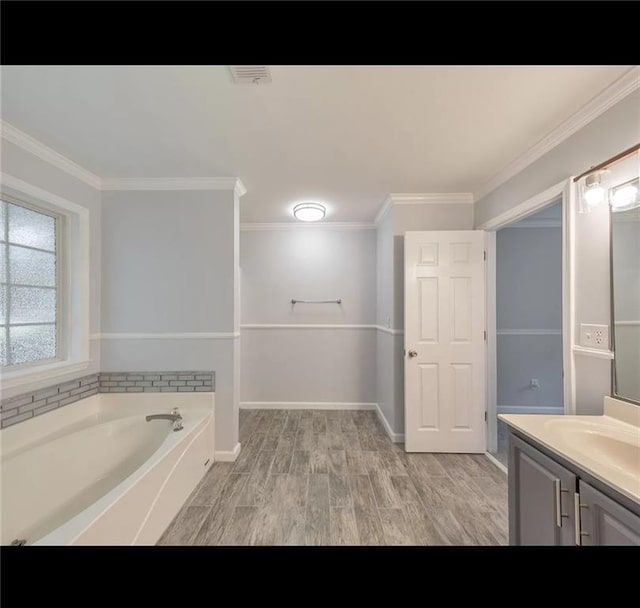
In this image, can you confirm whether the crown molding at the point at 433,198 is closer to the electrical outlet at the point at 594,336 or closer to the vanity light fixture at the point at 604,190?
the vanity light fixture at the point at 604,190

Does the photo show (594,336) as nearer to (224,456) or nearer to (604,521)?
(604,521)

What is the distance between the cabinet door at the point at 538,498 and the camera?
1102 millimetres

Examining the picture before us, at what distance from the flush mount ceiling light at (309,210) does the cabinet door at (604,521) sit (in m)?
2.80

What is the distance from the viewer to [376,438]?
3.00m

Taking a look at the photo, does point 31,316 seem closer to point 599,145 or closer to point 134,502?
point 134,502

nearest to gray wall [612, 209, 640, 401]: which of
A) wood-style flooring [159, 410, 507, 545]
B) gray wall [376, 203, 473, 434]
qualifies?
wood-style flooring [159, 410, 507, 545]

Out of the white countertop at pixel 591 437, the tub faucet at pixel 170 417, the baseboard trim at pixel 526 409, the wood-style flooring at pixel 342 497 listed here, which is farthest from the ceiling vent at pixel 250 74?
the baseboard trim at pixel 526 409

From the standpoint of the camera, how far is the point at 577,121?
5.48 feet

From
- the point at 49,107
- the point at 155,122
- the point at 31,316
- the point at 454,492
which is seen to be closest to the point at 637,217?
the point at 454,492

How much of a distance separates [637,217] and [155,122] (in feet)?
8.33

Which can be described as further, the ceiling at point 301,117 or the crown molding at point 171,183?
the crown molding at point 171,183

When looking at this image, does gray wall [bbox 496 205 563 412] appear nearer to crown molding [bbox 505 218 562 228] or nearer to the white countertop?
crown molding [bbox 505 218 562 228]

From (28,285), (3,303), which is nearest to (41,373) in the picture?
Answer: (3,303)

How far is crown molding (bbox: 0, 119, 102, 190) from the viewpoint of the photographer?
71.1 inches
